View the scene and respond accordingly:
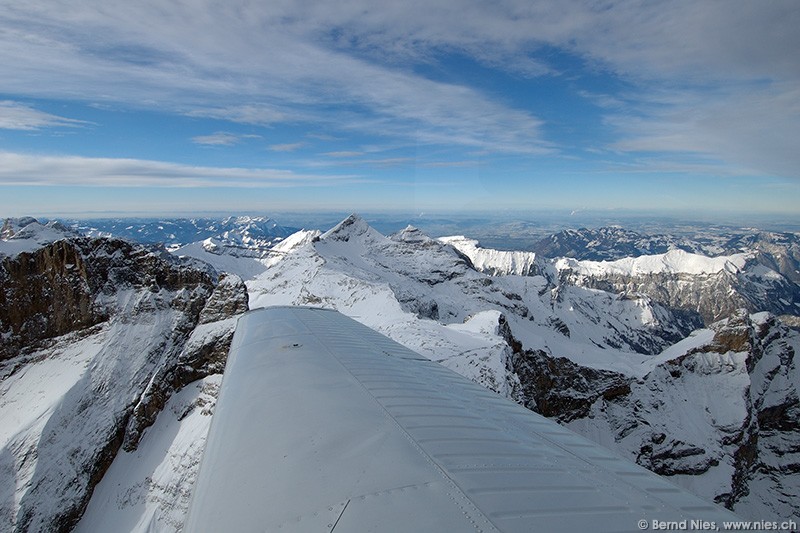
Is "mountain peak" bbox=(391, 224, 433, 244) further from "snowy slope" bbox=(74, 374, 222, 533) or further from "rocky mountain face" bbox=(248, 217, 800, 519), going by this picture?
"snowy slope" bbox=(74, 374, 222, 533)

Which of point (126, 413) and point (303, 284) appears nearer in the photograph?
point (126, 413)

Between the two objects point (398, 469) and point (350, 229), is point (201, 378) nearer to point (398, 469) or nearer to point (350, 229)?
point (398, 469)

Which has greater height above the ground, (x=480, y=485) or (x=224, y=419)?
(x=480, y=485)

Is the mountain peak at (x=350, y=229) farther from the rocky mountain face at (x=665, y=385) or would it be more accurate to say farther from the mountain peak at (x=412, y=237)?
the rocky mountain face at (x=665, y=385)

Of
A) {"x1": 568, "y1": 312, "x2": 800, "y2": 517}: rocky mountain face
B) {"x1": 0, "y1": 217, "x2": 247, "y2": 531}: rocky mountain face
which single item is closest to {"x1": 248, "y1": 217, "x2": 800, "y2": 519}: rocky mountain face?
{"x1": 568, "y1": 312, "x2": 800, "y2": 517}: rocky mountain face

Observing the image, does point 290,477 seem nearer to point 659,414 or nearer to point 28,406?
point 28,406

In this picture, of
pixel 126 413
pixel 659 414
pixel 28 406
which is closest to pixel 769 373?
pixel 659 414
